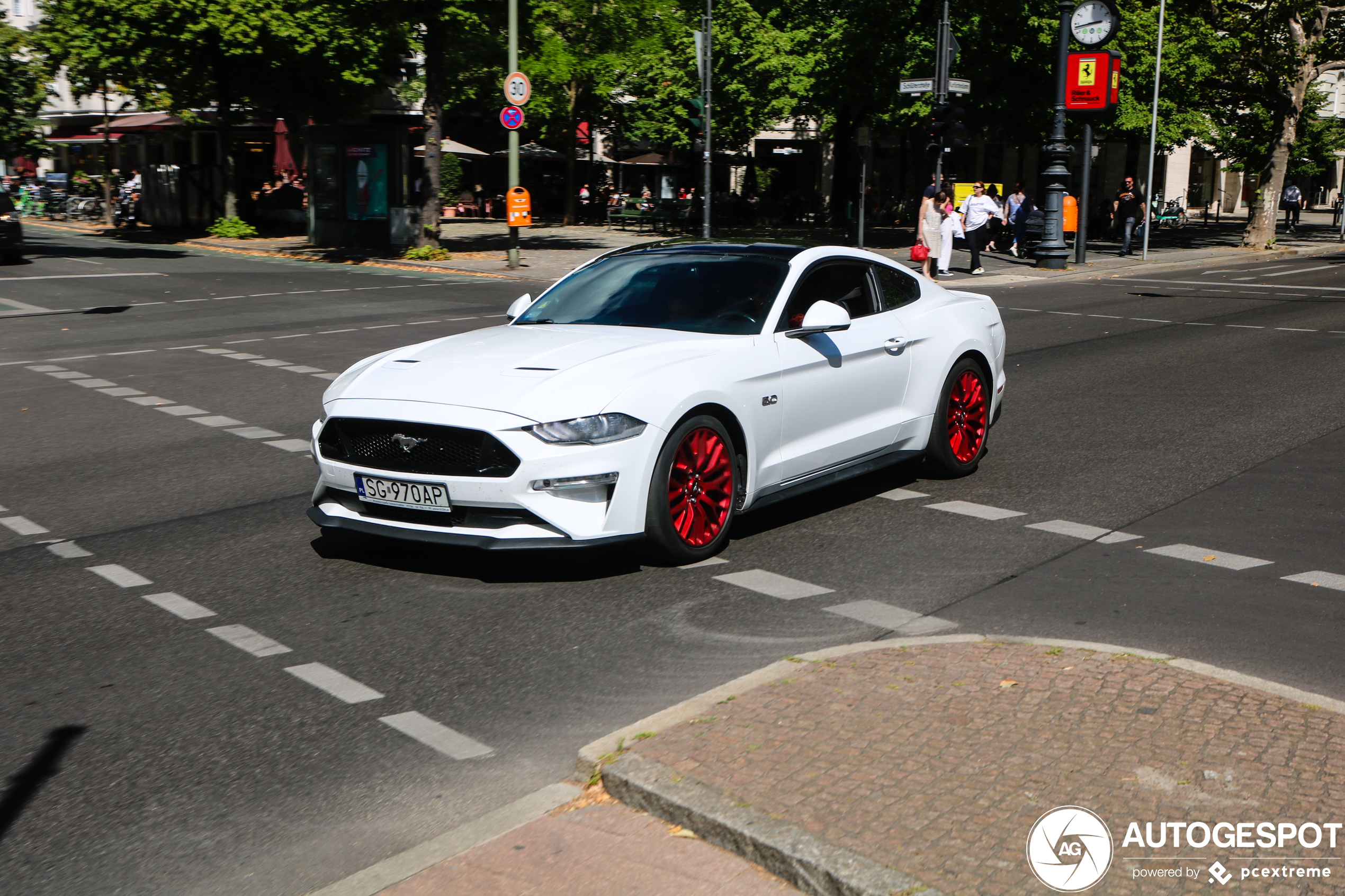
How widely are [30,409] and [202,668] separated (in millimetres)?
7292

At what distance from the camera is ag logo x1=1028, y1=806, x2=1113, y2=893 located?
3166 millimetres

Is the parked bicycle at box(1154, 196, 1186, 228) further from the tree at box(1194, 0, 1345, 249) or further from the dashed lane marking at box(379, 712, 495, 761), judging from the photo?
the dashed lane marking at box(379, 712, 495, 761)

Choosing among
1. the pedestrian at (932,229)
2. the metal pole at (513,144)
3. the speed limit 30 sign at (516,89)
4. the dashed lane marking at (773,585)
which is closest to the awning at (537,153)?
the metal pole at (513,144)

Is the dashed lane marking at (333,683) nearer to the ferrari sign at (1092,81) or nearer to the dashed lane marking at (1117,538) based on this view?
the dashed lane marking at (1117,538)

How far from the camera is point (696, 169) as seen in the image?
53.4m

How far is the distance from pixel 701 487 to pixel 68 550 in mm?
3254

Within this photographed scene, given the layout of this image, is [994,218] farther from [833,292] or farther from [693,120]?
[833,292]

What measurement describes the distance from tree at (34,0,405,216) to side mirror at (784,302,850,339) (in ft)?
79.5

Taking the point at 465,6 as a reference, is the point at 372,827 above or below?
below

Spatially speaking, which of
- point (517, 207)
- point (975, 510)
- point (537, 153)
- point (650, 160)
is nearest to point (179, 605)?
point (975, 510)

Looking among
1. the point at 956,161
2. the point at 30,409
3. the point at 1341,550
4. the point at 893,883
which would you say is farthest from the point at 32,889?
the point at 956,161

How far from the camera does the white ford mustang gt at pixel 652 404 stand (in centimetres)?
577

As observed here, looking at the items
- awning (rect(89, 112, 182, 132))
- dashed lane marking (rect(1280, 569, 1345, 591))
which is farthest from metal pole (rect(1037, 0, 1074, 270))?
awning (rect(89, 112, 182, 132))

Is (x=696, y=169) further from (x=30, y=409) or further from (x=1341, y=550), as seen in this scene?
(x=1341, y=550)
